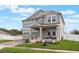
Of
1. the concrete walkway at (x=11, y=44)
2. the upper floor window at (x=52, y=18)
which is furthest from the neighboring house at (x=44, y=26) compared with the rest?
the concrete walkway at (x=11, y=44)

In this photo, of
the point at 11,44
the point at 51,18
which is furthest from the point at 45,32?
the point at 11,44

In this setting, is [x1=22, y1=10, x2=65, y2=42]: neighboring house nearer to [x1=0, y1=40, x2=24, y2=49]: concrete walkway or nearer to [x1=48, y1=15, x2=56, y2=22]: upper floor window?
[x1=48, y1=15, x2=56, y2=22]: upper floor window

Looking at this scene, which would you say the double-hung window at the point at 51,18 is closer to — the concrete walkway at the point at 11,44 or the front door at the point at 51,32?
the front door at the point at 51,32

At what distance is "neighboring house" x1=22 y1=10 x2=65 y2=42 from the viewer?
4980 millimetres

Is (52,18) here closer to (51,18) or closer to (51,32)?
(51,18)

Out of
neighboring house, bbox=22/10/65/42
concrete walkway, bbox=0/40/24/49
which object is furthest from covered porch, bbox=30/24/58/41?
concrete walkway, bbox=0/40/24/49

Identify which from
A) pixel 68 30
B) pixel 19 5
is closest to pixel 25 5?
pixel 19 5

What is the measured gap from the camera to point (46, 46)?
199 inches

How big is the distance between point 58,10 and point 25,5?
488 mm

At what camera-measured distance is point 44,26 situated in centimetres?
499

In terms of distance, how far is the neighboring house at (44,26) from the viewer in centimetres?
498
